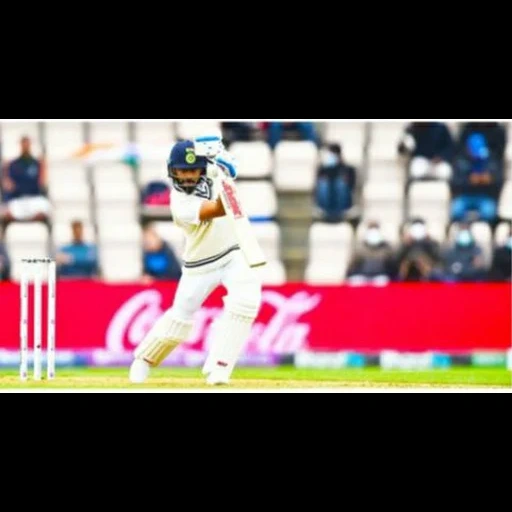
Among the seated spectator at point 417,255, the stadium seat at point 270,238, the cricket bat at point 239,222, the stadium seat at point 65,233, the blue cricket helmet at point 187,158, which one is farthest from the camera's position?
the seated spectator at point 417,255

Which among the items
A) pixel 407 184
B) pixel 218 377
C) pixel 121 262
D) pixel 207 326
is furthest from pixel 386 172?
pixel 218 377

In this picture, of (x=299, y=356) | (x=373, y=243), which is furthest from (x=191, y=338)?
(x=373, y=243)

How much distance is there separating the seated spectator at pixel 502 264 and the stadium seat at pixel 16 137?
374cm

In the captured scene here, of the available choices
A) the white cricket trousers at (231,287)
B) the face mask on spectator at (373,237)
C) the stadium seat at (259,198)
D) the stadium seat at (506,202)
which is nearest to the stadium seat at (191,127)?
the stadium seat at (259,198)

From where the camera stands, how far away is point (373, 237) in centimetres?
1479

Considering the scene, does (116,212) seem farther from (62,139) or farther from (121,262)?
(62,139)

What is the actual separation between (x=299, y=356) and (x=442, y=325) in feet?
4.02

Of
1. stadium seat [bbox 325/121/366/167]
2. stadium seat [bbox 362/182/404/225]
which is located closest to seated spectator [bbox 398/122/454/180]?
stadium seat [bbox 362/182/404/225]

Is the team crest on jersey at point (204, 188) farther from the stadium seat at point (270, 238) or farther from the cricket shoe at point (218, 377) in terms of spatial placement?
the stadium seat at point (270, 238)

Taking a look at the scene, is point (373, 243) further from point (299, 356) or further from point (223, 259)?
point (223, 259)

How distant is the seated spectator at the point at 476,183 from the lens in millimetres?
14828

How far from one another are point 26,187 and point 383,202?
9.45 feet

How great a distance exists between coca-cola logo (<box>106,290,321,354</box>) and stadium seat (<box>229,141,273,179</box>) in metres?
1.01

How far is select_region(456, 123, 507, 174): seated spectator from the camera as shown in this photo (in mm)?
14781
